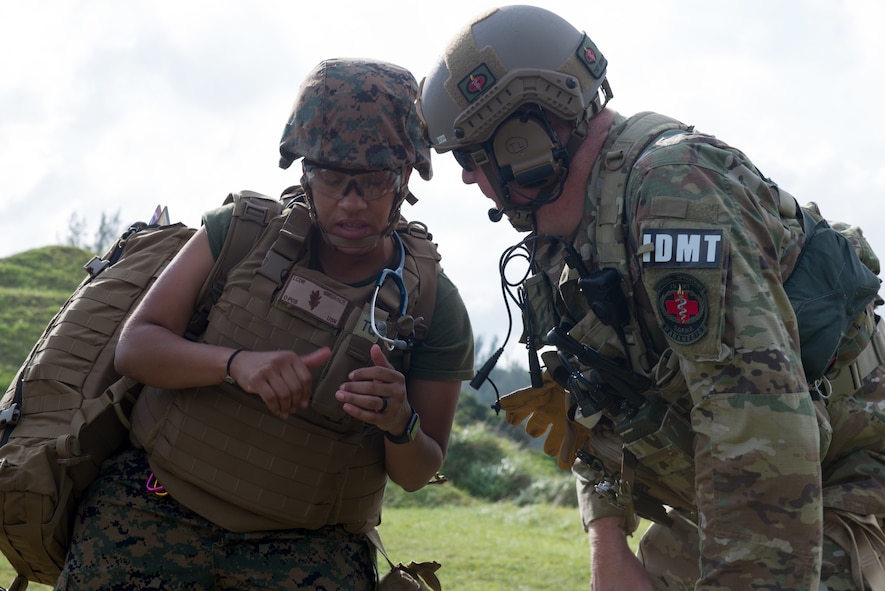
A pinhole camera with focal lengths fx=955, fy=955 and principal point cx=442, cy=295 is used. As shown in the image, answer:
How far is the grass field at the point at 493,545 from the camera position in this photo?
7.30m

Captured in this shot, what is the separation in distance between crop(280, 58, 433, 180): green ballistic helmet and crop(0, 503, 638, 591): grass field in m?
4.30

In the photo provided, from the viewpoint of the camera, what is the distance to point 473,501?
13961mm

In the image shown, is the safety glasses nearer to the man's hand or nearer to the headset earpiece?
the headset earpiece

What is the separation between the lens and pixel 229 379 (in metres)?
2.72

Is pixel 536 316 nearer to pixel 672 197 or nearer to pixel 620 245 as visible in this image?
pixel 620 245

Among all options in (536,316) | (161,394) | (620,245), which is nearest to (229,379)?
(161,394)

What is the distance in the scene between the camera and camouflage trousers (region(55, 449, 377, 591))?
2.80 m

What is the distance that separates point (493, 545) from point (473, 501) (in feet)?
15.5

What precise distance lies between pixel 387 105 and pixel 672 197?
106 cm

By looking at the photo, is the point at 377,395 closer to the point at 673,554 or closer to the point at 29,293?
the point at 673,554

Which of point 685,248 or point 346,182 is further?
point 346,182

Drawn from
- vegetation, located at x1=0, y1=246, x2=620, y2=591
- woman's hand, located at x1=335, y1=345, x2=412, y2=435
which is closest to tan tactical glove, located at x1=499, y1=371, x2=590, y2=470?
woman's hand, located at x1=335, y1=345, x2=412, y2=435

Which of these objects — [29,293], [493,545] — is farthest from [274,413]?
[29,293]

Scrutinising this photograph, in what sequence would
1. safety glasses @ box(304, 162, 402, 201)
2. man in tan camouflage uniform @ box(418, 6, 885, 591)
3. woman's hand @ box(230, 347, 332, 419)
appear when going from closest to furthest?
man in tan camouflage uniform @ box(418, 6, 885, 591), woman's hand @ box(230, 347, 332, 419), safety glasses @ box(304, 162, 402, 201)
